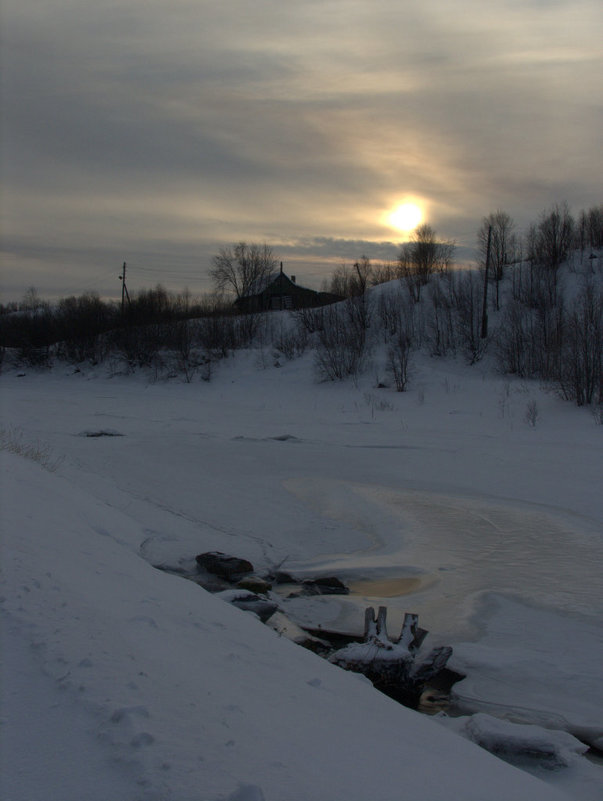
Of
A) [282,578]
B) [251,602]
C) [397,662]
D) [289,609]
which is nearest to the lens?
[397,662]

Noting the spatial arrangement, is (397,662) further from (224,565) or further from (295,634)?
(224,565)

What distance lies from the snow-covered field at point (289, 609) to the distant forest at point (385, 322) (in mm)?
13290

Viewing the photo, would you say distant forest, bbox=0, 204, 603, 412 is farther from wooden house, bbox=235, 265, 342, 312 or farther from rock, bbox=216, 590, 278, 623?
rock, bbox=216, 590, 278, 623

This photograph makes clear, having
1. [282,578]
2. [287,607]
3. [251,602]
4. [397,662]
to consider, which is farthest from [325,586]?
[397,662]

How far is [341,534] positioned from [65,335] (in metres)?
38.7

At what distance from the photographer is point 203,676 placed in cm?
358

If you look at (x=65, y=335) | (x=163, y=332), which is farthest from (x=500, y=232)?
(x=65, y=335)

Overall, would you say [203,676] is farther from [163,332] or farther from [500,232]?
[500,232]

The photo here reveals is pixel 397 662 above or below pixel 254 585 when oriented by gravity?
above

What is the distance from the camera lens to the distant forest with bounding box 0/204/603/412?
31.8 meters

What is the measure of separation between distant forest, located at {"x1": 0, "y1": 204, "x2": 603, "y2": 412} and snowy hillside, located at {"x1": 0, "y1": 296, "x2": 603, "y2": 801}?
12.9 metres

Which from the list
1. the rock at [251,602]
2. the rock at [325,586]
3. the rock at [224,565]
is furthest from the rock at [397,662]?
the rock at [224,565]

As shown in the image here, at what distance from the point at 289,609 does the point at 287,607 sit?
6 cm

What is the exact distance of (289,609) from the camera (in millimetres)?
7184
